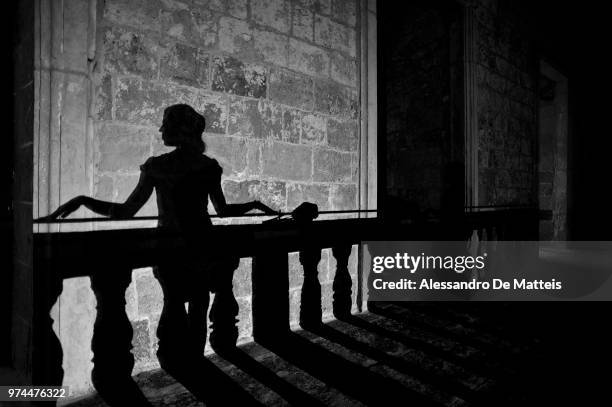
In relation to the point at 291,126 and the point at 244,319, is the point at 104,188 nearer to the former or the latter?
the point at 244,319

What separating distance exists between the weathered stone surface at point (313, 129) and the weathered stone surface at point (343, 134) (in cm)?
6

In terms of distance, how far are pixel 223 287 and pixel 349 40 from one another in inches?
92.3

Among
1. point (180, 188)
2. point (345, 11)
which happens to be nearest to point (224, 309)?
point (180, 188)

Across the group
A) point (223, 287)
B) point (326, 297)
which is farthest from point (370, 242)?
point (223, 287)

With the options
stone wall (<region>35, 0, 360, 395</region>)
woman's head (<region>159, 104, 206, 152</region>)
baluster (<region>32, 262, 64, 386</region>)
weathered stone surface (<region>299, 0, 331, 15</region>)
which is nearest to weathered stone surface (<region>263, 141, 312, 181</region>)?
stone wall (<region>35, 0, 360, 395</region>)

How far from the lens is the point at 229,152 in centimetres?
246

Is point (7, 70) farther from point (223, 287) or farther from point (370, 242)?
point (370, 242)

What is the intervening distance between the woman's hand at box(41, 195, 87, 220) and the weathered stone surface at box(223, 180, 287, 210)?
86 cm

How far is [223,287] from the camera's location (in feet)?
7.56

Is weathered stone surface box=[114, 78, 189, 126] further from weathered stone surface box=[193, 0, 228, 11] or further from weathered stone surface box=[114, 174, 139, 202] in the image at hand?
weathered stone surface box=[193, 0, 228, 11]

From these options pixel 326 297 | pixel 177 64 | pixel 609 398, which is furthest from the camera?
pixel 326 297

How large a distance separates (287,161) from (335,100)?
75 cm

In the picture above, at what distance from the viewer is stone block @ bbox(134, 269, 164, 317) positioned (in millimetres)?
2137

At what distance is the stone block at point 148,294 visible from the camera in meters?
2.14
